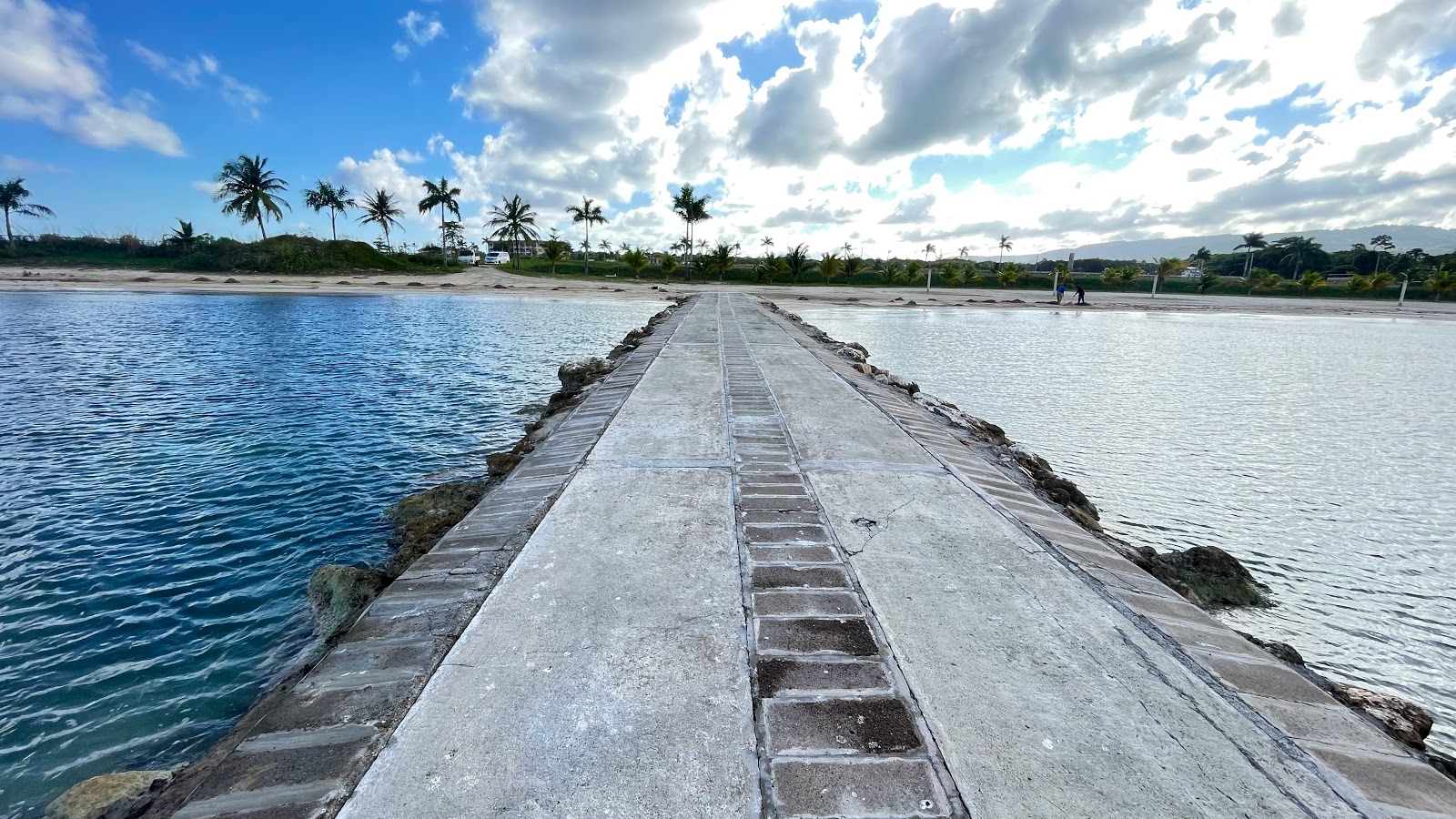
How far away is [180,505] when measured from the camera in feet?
21.2

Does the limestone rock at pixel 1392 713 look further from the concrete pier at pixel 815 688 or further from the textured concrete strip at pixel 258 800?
the textured concrete strip at pixel 258 800

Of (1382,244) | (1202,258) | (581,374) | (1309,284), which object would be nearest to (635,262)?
(581,374)

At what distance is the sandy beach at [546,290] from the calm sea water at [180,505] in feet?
90.0

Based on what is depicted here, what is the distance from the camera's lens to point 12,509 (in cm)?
613

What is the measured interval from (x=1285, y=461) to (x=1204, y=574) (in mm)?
5153

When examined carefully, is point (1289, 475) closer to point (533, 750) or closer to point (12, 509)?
point (533, 750)

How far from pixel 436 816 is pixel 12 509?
7766 mm

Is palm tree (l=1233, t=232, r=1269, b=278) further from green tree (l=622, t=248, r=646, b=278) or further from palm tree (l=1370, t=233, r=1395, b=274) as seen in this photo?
green tree (l=622, t=248, r=646, b=278)

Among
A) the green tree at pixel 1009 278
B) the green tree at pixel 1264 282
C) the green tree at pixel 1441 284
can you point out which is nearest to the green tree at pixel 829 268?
the green tree at pixel 1009 278

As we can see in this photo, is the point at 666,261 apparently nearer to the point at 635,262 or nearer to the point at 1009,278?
the point at 635,262

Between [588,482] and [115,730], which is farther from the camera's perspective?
[588,482]

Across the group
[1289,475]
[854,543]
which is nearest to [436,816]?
[854,543]

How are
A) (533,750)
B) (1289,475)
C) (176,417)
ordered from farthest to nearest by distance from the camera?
1. (176,417)
2. (1289,475)
3. (533,750)

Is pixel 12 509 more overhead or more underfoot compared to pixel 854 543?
more underfoot
